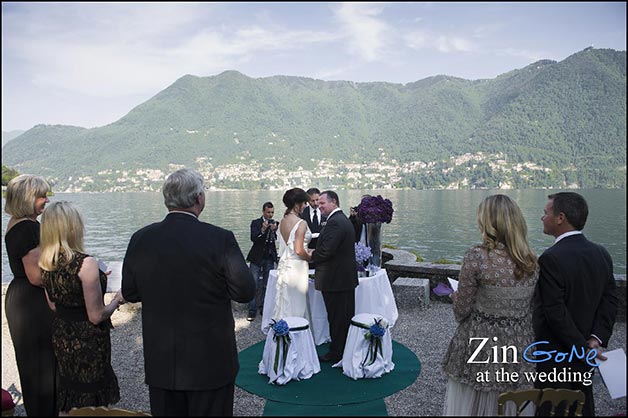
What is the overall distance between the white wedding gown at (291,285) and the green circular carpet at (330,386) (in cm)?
91

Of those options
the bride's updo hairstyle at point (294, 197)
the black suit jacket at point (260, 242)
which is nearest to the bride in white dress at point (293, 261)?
the bride's updo hairstyle at point (294, 197)

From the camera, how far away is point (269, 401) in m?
4.40

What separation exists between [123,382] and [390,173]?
12912 centimetres

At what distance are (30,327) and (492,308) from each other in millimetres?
3336

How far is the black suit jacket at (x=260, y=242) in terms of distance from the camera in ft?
23.6

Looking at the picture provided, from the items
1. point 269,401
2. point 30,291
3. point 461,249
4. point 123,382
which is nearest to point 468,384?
point 269,401

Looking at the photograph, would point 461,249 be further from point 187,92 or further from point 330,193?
point 187,92

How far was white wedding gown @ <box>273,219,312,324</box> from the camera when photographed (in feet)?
19.3

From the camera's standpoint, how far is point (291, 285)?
5934mm

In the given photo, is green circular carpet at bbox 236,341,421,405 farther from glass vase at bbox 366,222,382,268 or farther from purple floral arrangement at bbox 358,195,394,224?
purple floral arrangement at bbox 358,195,394,224

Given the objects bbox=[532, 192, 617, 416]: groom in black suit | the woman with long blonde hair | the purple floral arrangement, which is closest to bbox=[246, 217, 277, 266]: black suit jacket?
the purple floral arrangement

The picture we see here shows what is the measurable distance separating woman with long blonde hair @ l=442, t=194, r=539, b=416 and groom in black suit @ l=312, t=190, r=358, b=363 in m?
1.98

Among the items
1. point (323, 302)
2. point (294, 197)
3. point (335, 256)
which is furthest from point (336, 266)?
point (323, 302)

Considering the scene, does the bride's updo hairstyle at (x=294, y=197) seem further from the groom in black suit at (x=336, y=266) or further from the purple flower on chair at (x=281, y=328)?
the purple flower on chair at (x=281, y=328)
